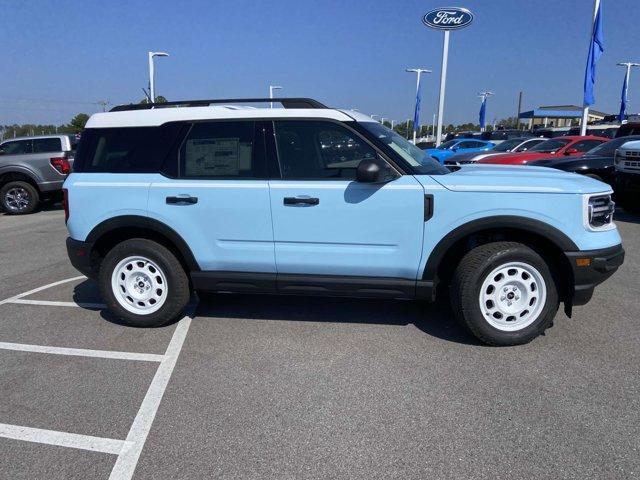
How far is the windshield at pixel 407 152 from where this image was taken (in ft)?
12.9

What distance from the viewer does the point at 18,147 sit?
12344 millimetres

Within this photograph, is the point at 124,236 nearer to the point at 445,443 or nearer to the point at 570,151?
the point at 445,443

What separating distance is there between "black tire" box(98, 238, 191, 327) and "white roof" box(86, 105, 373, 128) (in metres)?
1.05

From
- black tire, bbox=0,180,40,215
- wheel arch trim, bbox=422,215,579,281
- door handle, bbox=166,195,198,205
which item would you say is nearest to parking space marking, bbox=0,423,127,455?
door handle, bbox=166,195,198,205

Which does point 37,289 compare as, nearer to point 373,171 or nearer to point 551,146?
point 373,171

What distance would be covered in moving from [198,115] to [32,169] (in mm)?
9869

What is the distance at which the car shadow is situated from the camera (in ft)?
14.4

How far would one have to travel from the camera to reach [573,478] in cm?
240

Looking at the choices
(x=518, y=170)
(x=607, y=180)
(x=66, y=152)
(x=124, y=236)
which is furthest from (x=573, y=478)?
(x=66, y=152)

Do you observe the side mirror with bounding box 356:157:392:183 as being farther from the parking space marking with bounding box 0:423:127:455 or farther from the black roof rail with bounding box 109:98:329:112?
the parking space marking with bounding box 0:423:127:455

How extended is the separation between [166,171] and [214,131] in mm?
538

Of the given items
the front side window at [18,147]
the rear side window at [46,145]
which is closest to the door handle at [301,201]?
the rear side window at [46,145]

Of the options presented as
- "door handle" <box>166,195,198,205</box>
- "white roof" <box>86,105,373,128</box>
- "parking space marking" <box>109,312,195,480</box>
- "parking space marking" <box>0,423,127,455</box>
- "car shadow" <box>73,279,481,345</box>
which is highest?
"white roof" <box>86,105,373,128</box>

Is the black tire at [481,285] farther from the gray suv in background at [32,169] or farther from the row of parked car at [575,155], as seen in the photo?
the gray suv in background at [32,169]
